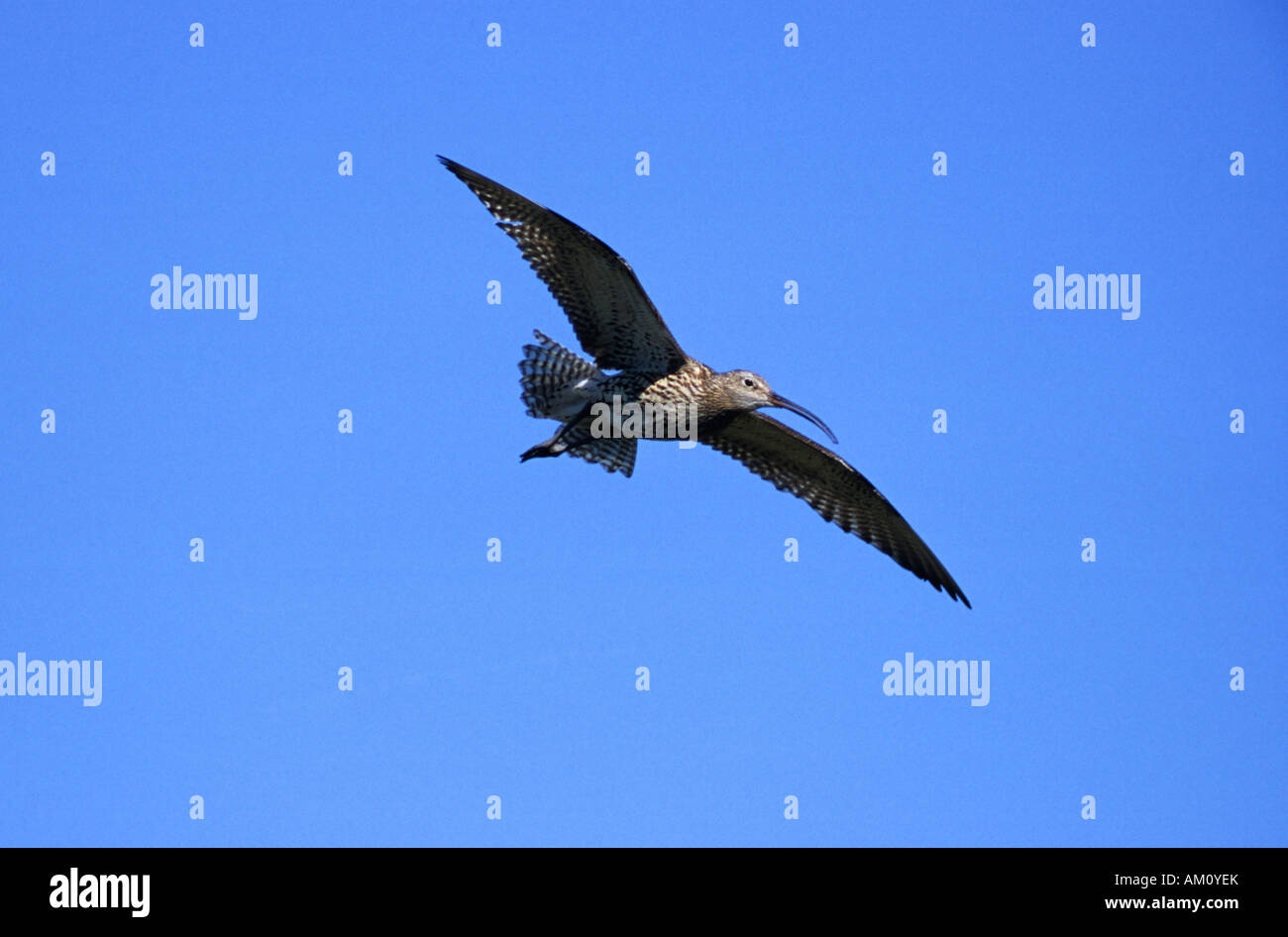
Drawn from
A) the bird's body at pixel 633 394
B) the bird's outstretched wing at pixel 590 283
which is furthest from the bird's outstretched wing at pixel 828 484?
the bird's outstretched wing at pixel 590 283

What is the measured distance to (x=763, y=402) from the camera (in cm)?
1524

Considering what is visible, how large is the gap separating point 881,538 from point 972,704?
2441mm

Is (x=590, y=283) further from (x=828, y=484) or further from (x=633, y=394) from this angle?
(x=828, y=484)

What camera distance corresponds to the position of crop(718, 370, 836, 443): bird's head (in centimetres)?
1505

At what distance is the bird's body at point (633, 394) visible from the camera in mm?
13914

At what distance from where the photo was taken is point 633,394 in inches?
587

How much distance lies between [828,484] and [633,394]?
323 cm

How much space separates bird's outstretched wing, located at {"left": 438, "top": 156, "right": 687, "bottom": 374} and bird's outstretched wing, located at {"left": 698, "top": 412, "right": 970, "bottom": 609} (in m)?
1.65

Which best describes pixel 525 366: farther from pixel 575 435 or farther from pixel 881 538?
pixel 881 538

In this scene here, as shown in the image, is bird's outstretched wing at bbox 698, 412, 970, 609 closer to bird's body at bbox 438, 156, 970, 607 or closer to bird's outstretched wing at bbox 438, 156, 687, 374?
bird's body at bbox 438, 156, 970, 607

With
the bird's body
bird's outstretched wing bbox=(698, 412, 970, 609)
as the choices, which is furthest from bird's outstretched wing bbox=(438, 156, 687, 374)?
bird's outstretched wing bbox=(698, 412, 970, 609)

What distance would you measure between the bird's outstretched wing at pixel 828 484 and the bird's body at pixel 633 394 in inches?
0.6

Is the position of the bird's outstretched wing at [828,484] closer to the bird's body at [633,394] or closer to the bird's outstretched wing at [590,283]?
the bird's body at [633,394]
